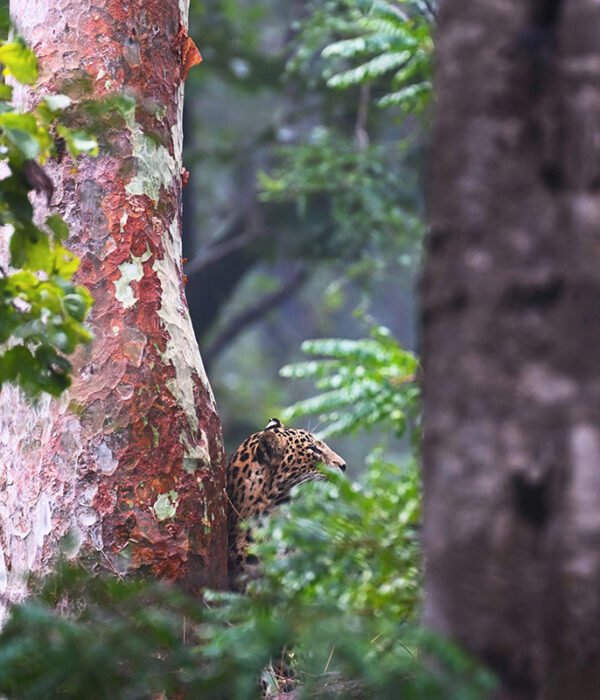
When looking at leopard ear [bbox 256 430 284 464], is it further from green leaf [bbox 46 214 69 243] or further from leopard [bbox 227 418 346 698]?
green leaf [bbox 46 214 69 243]

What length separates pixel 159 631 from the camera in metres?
1.85

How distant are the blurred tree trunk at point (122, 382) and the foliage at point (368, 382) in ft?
8.57

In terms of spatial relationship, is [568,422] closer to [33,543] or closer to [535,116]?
[535,116]

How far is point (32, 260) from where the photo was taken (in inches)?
92.7

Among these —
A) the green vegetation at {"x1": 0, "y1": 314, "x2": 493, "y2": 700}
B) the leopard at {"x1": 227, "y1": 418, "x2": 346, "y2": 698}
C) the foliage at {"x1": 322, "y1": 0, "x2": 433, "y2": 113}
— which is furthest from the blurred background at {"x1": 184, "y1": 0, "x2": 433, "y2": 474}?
the green vegetation at {"x1": 0, "y1": 314, "x2": 493, "y2": 700}

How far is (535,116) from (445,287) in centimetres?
30

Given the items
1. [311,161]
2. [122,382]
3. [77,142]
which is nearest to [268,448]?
[122,382]

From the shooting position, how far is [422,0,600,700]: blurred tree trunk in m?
1.66

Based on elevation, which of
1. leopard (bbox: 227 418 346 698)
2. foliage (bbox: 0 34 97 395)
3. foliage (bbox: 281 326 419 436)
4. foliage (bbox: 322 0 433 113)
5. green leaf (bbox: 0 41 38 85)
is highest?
foliage (bbox: 322 0 433 113)

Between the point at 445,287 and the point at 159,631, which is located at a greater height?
the point at 445,287

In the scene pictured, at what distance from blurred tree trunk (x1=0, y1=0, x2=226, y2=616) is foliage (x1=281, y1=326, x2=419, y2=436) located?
2612 millimetres

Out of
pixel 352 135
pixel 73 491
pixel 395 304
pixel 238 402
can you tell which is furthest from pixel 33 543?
pixel 395 304

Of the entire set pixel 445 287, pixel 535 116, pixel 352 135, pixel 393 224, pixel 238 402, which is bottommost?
pixel 238 402

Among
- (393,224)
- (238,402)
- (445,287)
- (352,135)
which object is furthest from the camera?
(238,402)
